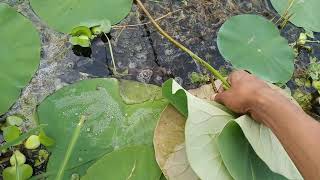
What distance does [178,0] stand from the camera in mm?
1938

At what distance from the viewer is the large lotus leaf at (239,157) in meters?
1.40

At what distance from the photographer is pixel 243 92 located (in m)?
1.39

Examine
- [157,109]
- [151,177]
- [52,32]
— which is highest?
[52,32]

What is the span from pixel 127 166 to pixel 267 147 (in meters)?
0.42

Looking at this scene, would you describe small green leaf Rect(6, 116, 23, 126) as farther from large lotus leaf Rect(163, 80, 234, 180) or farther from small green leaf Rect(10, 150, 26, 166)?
large lotus leaf Rect(163, 80, 234, 180)

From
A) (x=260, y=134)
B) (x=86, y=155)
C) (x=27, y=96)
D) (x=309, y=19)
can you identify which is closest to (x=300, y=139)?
(x=260, y=134)

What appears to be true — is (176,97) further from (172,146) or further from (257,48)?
(257,48)

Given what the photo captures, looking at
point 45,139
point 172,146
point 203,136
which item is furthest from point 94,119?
point 203,136

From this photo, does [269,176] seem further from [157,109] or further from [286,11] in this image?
[286,11]

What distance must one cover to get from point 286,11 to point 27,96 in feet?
3.34

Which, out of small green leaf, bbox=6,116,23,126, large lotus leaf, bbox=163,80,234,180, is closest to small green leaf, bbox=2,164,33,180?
small green leaf, bbox=6,116,23,126

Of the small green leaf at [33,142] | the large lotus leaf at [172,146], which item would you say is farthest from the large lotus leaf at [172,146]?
the small green leaf at [33,142]

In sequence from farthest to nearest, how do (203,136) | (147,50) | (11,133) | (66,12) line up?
(147,50), (66,12), (11,133), (203,136)

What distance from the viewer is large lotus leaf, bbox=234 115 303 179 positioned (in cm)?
141
